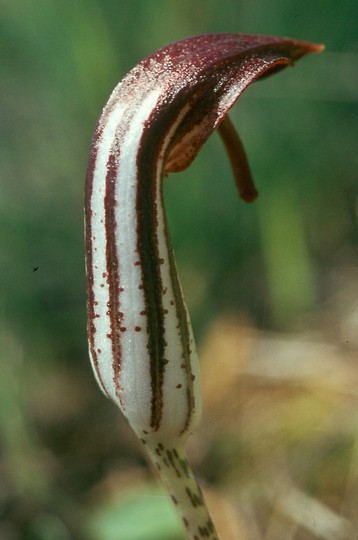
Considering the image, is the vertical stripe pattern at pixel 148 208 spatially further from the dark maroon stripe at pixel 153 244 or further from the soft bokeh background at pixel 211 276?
the soft bokeh background at pixel 211 276

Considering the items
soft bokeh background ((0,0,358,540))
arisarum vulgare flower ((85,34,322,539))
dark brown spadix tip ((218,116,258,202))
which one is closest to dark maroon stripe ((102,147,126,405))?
arisarum vulgare flower ((85,34,322,539))

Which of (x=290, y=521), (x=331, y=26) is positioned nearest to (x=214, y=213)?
(x=331, y=26)

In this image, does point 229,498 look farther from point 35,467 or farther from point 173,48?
point 173,48

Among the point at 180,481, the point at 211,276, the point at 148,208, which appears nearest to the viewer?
the point at 148,208

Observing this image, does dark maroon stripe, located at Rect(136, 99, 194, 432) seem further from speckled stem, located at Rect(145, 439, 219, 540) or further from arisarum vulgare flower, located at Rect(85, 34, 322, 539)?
speckled stem, located at Rect(145, 439, 219, 540)

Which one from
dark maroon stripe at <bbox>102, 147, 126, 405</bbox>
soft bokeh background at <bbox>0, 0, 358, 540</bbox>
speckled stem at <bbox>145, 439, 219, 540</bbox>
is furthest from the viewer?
soft bokeh background at <bbox>0, 0, 358, 540</bbox>

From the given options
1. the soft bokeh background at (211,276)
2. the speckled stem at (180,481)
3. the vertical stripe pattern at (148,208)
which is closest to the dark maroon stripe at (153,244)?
the vertical stripe pattern at (148,208)

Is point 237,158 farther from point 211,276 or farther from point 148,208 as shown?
point 211,276

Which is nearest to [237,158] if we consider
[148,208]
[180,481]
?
[148,208]
